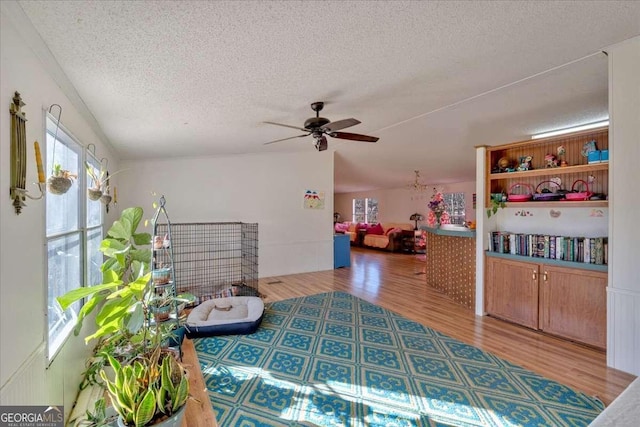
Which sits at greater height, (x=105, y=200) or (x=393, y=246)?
(x=105, y=200)

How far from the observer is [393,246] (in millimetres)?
9289

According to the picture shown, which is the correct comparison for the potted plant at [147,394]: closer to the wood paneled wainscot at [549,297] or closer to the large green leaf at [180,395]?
the large green leaf at [180,395]

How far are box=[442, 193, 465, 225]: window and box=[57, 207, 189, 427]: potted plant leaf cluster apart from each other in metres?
9.17

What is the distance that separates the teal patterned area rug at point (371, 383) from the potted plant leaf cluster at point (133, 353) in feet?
1.98

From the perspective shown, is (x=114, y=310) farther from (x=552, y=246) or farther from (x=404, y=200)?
(x=404, y=200)

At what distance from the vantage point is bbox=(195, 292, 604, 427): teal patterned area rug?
191 cm

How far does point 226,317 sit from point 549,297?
3.66 metres

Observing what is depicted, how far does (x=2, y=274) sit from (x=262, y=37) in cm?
168

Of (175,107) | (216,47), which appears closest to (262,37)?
(216,47)

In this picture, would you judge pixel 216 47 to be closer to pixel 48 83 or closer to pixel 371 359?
pixel 48 83

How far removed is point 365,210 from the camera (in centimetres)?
1222

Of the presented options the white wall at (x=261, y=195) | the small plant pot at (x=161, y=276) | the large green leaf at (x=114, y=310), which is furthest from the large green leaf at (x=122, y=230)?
the white wall at (x=261, y=195)

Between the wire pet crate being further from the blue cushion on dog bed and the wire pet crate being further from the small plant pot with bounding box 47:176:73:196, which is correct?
the small plant pot with bounding box 47:176:73:196

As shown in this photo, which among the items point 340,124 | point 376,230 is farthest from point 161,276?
point 376,230
